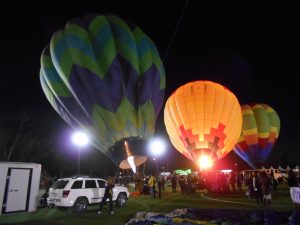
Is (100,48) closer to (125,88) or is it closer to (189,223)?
(125,88)

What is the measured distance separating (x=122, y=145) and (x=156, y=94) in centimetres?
417

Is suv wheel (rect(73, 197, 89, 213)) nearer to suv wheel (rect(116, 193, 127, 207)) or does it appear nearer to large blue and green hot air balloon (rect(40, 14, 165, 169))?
suv wheel (rect(116, 193, 127, 207))

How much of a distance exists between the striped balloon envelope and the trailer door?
65.0 ft

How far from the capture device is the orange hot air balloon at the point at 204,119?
20219mm

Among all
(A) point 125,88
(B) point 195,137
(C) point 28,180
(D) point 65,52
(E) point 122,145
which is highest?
(D) point 65,52

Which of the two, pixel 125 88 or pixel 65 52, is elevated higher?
pixel 65 52

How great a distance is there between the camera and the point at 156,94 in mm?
17594

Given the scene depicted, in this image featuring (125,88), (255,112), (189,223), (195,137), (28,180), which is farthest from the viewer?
(255,112)

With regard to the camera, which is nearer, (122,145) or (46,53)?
(122,145)

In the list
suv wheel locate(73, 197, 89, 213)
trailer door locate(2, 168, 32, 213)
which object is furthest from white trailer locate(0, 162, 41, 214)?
suv wheel locate(73, 197, 89, 213)

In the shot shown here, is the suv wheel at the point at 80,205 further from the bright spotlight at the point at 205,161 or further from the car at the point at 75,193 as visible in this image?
the bright spotlight at the point at 205,161

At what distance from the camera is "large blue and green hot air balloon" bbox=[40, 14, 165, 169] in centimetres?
1514

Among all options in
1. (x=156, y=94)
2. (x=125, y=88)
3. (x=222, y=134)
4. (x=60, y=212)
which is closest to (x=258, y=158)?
(x=222, y=134)

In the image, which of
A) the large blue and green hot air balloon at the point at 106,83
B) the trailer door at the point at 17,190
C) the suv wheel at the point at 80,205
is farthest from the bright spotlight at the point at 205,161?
the trailer door at the point at 17,190
